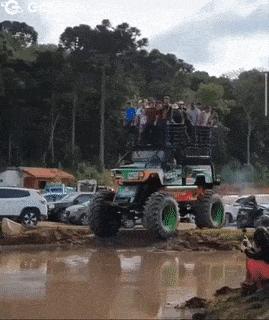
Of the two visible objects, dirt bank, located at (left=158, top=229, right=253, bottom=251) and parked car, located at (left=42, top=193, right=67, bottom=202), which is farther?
parked car, located at (left=42, top=193, right=67, bottom=202)

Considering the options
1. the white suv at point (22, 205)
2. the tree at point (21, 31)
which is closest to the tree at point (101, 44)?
→ the tree at point (21, 31)

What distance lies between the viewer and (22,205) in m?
25.3

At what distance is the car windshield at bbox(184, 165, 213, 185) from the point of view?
2044cm

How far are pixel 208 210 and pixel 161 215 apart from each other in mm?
2349

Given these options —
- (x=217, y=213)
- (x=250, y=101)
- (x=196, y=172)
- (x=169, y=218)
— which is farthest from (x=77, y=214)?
(x=250, y=101)

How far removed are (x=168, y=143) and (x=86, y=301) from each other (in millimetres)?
9848

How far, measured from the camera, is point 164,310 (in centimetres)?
957

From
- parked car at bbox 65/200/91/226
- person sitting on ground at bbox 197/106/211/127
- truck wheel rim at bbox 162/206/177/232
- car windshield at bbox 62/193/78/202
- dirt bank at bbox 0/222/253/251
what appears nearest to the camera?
dirt bank at bbox 0/222/253/251

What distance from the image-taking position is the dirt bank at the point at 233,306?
26.3 feet

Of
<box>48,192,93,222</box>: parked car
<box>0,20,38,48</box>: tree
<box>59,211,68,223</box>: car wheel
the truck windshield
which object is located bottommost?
<box>59,211,68,223</box>: car wheel

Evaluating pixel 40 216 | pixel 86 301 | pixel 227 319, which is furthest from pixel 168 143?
pixel 227 319

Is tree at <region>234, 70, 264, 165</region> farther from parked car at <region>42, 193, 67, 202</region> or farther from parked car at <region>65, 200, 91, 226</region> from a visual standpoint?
parked car at <region>65, 200, 91, 226</region>

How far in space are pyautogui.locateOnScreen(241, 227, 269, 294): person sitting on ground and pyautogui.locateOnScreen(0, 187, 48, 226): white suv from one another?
52.0 ft

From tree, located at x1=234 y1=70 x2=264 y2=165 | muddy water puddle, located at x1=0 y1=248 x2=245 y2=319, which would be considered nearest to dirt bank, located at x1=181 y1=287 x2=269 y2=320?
muddy water puddle, located at x1=0 y1=248 x2=245 y2=319
